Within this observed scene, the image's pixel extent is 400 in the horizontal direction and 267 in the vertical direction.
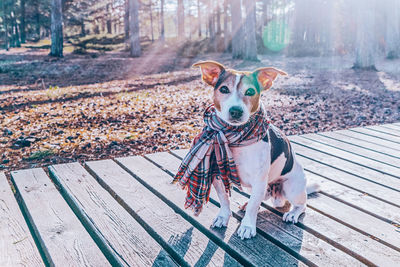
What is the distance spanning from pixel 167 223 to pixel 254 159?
37.6 inches

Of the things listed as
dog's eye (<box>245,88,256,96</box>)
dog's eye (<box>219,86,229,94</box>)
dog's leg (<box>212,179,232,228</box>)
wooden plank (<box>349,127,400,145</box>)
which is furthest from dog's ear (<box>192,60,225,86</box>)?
wooden plank (<box>349,127,400,145</box>)

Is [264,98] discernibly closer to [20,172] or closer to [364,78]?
[364,78]

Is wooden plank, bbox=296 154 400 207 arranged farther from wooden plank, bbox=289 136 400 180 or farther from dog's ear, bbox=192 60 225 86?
dog's ear, bbox=192 60 225 86

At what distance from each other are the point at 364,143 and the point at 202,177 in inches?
139

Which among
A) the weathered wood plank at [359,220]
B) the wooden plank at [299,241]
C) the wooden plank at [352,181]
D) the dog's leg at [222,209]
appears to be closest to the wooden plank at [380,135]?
the wooden plank at [352,181]

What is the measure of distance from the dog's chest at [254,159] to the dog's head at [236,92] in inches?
9.5

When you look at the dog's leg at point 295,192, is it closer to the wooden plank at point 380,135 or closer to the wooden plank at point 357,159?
the wooden plank at point 357,159

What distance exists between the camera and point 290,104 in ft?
31.1

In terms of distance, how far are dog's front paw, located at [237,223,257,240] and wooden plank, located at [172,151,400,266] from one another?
1.12 ft

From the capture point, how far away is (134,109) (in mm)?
8898

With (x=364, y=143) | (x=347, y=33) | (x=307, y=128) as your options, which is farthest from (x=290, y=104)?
(x=347, y=33)

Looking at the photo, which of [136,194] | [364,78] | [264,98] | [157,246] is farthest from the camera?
[364,78]

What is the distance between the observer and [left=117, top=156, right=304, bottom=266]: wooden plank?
2500 millimetres

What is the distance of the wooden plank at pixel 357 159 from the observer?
410cm
